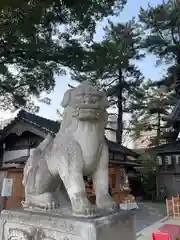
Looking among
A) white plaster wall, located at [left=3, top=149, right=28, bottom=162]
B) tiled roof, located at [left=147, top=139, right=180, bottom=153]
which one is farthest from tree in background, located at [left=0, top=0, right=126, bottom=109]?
tiled roof, located at [left=147, top=139, right=180, bottom=153]

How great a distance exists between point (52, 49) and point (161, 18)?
9664mm

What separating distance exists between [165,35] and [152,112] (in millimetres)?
5252

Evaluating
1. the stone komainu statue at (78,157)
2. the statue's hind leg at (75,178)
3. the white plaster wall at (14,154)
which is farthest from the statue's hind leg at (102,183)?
the white plaster wall at (14,154)

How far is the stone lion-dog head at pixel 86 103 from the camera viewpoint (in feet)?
5.33

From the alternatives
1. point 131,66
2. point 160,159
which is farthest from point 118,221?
point 131,66

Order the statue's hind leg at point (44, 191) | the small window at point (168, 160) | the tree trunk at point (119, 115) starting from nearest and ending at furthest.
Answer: the statue's hind leg at point (44, 191), the small window at point (168, 160), the tree trunk at point (119, 115)

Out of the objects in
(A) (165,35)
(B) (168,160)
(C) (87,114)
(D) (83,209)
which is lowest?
(D) (83,209)

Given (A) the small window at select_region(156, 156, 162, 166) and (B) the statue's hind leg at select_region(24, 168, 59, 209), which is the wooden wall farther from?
(A) the small window at select_region(156, 156, 162, 166)

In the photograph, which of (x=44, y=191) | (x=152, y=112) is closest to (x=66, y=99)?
(x=44, y=191)

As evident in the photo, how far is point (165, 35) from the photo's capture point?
1428 cm

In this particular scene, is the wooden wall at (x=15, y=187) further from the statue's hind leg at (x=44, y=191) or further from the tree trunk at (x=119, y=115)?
the tree trunk at (x=119, y=115)

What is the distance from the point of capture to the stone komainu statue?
1.58 m

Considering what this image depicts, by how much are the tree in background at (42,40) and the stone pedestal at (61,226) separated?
4640 mm

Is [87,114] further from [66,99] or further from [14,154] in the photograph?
[14,154]
